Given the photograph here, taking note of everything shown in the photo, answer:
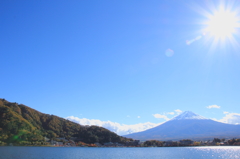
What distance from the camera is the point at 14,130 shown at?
358 feet

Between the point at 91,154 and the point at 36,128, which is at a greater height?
the point at 36,128

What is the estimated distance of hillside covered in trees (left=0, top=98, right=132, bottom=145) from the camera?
4274 inches

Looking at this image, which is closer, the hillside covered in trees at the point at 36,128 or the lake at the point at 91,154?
the lake at the point at 91,154

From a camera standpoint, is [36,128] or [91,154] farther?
[36,128]

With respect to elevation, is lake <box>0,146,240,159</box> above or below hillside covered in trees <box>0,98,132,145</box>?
below

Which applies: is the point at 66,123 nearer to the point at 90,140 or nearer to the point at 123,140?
the point at 90,140

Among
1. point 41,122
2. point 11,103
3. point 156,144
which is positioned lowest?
point 156,144

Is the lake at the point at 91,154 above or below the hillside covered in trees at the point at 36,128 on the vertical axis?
below

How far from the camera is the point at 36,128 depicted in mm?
136625

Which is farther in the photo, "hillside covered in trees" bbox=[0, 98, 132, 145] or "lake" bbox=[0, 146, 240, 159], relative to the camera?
"hillside covered in trees" bbox=[0, 98, 132, 145]

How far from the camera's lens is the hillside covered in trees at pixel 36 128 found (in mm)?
108562

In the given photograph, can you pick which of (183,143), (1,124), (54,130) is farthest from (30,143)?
(183,143)

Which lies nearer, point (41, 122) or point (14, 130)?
point (14, 130)

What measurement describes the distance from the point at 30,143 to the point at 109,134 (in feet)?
219
